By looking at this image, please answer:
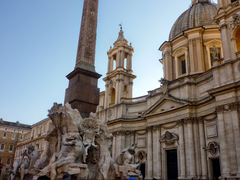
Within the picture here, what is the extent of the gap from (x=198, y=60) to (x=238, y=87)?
9.22 metres

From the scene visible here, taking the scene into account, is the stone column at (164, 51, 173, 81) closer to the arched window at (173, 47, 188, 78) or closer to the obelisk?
the arched window at (173, 47, 188, 78)

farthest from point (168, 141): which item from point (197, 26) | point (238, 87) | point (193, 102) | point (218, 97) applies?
Answer: point (197, 26)

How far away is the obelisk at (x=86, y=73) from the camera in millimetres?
11438

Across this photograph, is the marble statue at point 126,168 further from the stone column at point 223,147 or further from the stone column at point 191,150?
the stone column at point 191,150

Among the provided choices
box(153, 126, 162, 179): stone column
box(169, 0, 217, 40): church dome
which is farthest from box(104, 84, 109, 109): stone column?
box(169, 0, 217, 40): church dome

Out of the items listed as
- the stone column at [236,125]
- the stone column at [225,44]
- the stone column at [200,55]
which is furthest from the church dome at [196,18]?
the stone column at [236,125]

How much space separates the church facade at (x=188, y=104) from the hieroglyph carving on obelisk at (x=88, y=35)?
1202 centimetres

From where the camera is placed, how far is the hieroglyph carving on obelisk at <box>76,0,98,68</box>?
12914mm

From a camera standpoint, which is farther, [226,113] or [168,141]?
[168,141]

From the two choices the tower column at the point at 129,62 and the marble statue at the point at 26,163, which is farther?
the tower column at the point at 129,62

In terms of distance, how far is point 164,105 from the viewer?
2678 centimetres

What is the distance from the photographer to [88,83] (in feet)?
39.5

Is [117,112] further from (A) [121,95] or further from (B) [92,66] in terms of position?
(B) [92,66]

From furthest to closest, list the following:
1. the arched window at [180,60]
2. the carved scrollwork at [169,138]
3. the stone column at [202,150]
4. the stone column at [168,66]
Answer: the stone column at [168,66], the arched window at [180,60], the carved scrollwork at [169,138], the stone column at [202,150]
